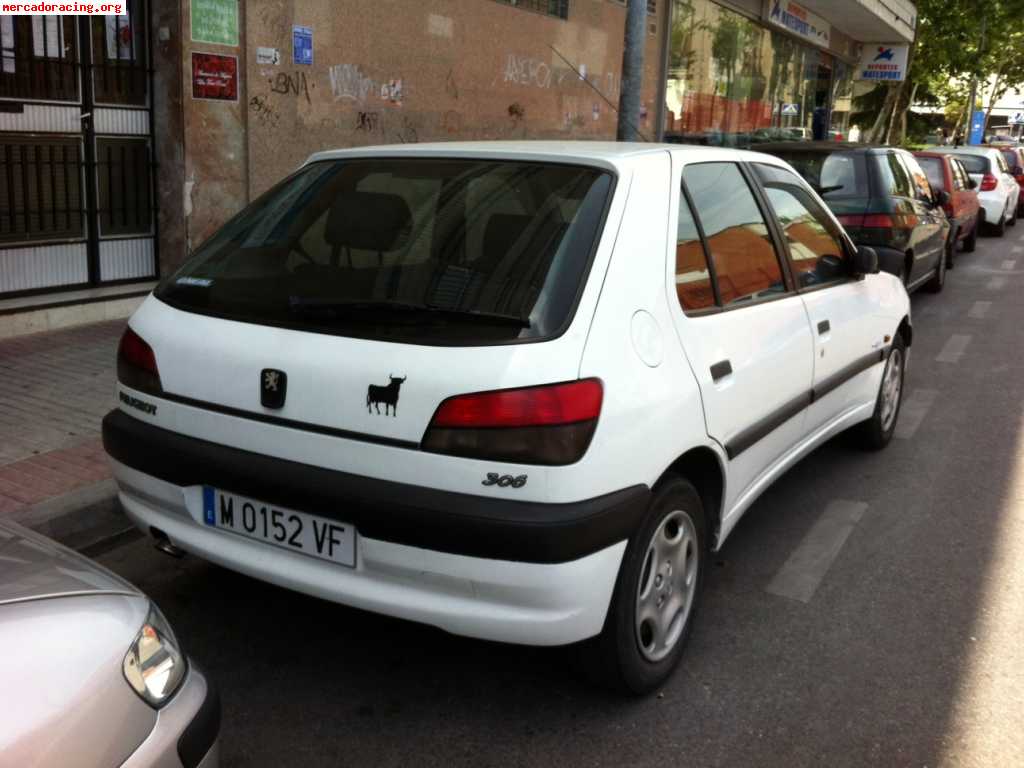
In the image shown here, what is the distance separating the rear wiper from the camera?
276 centimetres

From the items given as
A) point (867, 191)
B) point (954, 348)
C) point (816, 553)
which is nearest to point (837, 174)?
point (867, 191)

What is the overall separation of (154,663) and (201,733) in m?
0.17

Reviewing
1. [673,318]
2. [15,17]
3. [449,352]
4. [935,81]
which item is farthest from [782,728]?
[935,81]

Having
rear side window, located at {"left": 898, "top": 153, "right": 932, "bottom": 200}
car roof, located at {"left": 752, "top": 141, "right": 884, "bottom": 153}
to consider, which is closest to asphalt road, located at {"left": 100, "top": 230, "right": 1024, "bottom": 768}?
car roof, located at {"left": 752, "top": 141, "right": 884, "bottom": 153}

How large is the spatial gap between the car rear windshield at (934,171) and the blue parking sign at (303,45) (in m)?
8.71

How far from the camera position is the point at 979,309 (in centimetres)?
1109

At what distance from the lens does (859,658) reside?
3.40m

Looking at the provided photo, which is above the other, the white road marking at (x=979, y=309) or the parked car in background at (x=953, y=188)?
the parked car in background at (x=953, y=188)

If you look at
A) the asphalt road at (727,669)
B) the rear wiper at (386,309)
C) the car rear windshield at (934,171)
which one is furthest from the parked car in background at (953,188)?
the rear wiper at (386,309)

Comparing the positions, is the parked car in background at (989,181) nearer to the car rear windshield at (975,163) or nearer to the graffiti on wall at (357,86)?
the car rear windshield at (975,163)

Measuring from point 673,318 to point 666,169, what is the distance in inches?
22.4

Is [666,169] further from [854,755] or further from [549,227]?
[854,755]

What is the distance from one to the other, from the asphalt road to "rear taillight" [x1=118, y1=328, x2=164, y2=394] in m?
0.87

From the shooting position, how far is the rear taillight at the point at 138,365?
3.14 m
